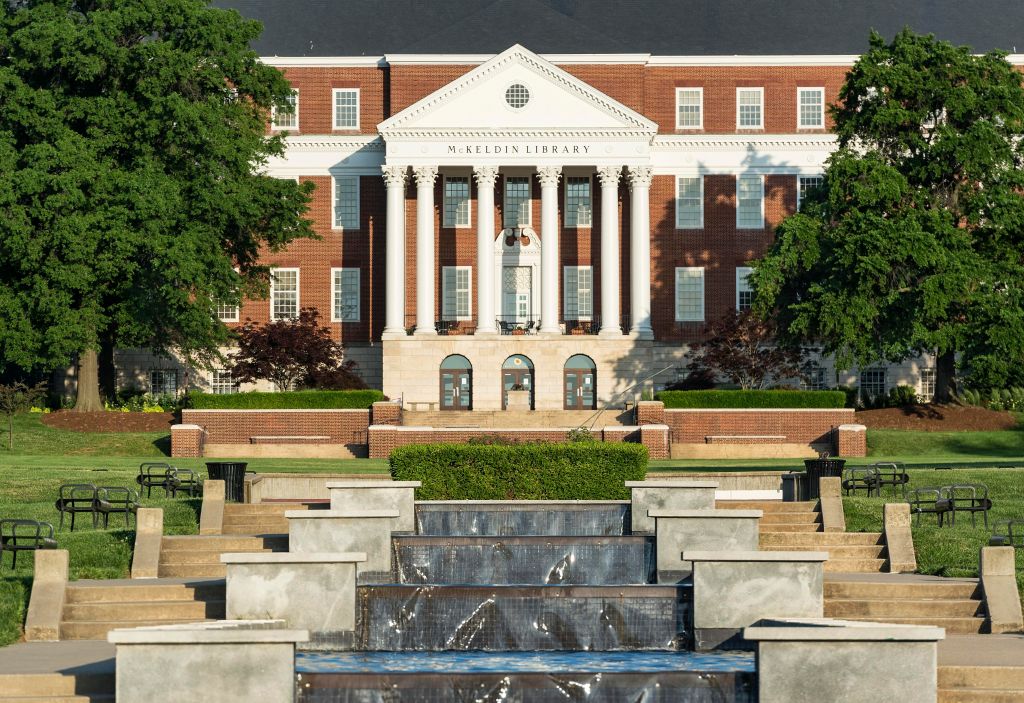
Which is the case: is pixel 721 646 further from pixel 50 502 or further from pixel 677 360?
pixel 677 360

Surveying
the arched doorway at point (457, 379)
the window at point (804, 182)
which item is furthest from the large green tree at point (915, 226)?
the arched doorway at point (457, 379)

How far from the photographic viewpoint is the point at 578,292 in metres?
67.6

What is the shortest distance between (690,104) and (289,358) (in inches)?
879

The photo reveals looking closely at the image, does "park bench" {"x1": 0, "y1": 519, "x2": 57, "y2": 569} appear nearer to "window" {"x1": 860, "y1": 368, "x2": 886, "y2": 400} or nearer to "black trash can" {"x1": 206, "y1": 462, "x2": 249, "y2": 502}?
"black trash can" {"x1": 206, "y1": 462, "x2": 249, "y2": 502}

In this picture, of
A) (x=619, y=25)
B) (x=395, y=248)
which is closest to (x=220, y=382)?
(x=395, y=248)

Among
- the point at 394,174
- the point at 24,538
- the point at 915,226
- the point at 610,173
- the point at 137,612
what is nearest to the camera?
the point at 137,612

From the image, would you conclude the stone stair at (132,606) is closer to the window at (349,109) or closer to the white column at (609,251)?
the white column at (609,251)

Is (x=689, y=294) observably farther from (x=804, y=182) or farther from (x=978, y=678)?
(x=978, y=678)

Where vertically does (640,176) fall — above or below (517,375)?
above

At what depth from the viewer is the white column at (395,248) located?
6488cm

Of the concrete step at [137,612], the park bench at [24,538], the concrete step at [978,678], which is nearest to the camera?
the concrete step at [978,678]

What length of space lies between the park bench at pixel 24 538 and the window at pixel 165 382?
1562 inches

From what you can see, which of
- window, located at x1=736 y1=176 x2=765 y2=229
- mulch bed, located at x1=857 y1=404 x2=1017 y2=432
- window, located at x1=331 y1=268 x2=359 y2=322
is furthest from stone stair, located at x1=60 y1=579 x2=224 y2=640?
window, located at x1=736 y1=176 x2=765 y2=229

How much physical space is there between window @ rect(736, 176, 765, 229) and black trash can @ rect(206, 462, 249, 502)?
42682mm
